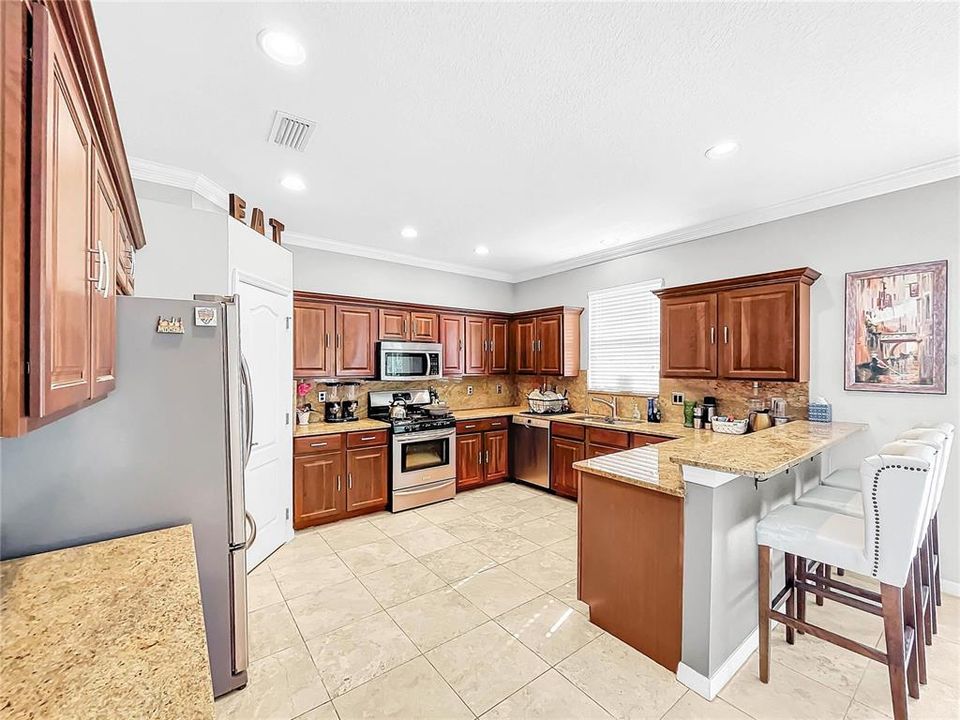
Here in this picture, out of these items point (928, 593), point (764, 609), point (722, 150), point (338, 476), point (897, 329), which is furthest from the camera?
point (338, 476)

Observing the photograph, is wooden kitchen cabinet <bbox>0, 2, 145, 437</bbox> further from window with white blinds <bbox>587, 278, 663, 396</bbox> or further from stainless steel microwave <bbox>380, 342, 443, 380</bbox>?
window with white blinds <bbox>587, 278, 663, 396</bbox>

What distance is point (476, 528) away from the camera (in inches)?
155

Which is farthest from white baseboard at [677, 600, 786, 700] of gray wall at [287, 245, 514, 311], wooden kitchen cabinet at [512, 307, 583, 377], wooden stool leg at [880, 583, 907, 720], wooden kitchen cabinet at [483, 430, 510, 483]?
gray wall at [287, 245, 514, 311]

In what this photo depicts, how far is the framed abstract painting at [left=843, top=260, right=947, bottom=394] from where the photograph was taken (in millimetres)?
2873

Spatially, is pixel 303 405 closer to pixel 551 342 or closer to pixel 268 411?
pixel 268 411

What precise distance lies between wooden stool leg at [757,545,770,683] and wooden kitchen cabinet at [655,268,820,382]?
1.79 m

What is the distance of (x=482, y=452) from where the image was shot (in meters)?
5.19

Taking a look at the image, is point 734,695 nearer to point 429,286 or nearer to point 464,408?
point 464,408

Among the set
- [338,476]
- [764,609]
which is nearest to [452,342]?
[338,476]

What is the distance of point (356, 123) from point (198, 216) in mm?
1302

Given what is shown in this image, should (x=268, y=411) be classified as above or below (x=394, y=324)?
below

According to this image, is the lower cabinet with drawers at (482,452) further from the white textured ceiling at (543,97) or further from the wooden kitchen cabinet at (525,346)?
the white textured ceiling at (543,97)

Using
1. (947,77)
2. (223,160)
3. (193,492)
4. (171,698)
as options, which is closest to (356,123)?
(223,160)

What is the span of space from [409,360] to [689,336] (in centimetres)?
290
